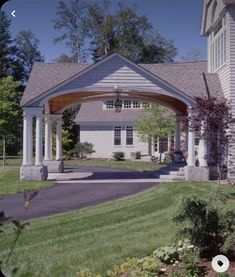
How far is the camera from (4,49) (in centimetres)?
4872

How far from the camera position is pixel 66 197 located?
12.9 m

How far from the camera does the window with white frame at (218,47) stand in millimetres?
18109

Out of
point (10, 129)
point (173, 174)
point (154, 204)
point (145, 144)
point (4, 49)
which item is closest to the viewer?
point (154, 204)

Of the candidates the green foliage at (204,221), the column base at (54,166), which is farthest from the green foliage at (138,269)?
the column base at (54,166)

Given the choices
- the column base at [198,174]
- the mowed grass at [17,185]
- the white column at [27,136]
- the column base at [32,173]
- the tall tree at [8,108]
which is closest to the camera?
the mowed grass at [17,185]

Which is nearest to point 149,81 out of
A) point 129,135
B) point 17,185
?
point 17,185

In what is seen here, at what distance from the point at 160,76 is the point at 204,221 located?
14.2 m

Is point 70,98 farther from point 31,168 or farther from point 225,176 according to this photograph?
point 225,176

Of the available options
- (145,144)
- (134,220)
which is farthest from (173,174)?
(145,144)

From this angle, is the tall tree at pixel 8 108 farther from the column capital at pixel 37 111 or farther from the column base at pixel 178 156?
the column base at pixel 178 156

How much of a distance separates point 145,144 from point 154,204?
89.7 ft

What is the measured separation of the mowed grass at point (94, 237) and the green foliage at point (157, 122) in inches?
808

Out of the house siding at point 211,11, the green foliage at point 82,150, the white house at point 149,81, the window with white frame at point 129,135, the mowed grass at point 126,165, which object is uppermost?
the house siding at point 211,11

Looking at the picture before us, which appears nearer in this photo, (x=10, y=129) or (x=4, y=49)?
(x=10, y=129)
